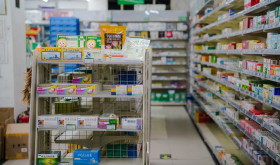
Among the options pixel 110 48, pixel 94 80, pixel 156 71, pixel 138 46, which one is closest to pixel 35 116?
pixel 94 80

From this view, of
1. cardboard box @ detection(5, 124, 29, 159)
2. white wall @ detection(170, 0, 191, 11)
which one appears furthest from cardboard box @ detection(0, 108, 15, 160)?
white wall @ detection(170, 0, 191, 11)

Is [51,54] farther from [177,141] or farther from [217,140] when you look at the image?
[217,140]

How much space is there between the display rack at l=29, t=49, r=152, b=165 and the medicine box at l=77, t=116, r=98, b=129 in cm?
4

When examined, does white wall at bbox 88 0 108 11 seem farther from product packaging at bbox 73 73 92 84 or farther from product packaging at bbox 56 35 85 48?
product packaging at bbox 73 73 92 84

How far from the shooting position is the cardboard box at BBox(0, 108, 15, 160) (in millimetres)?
4770

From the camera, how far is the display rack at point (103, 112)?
3.16 meters

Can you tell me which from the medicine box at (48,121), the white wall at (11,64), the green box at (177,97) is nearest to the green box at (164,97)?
the green box at (177,97)

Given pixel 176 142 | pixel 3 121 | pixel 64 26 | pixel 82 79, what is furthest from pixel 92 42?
pixel 64 26

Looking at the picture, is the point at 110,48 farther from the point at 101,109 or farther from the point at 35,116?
the point at 35,116

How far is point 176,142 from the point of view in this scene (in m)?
5.86

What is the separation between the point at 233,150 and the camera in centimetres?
506

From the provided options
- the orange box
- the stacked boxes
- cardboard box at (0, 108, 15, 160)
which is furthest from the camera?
the stacked boxes

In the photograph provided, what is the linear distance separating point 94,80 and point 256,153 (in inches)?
83.0

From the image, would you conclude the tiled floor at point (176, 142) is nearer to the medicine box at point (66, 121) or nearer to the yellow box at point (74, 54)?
the medicine box at point (66, 121)
